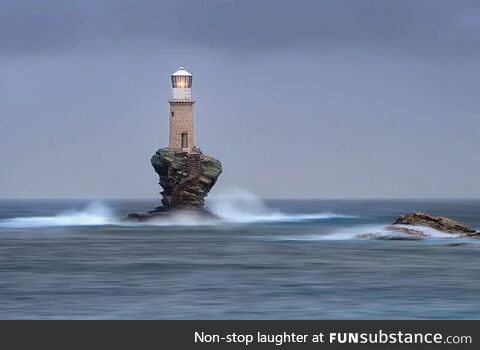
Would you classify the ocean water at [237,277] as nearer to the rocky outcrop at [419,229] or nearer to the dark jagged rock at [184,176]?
the rocky outcrop at [419,229]

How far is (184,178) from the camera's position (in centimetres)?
10406

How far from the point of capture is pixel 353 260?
5994 centimetres
